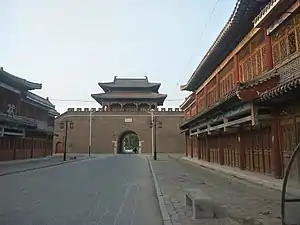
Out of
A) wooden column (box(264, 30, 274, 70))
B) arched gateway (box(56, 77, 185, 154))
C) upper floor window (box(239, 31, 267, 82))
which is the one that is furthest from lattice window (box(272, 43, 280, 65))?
arched gateway (box(56, 77, 185, 154))

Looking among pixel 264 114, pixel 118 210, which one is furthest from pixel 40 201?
pixel 264 114

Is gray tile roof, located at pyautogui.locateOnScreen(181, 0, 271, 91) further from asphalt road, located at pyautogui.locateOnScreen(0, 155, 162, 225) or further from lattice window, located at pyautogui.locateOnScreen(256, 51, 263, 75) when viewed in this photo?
asphalt road, located at pyautogui.locateOnScreen(0, 155, 162, 225)

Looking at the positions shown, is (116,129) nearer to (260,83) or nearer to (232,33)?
(232,33)

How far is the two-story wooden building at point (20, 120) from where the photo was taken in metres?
25.3

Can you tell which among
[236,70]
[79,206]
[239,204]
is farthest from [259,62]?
[79,206]

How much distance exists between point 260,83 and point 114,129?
45.1 metres

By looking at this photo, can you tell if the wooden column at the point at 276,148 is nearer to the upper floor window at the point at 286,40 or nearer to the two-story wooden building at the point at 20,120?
the upper floor window at the point at 286,40

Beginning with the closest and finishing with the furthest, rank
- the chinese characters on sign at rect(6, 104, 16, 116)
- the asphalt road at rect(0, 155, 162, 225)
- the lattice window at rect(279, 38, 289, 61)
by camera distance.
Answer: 1. the asphalt road at rect(0, 155, 162, 225)
2. the lattice window at rect(279, 38, 289, 61)
3. the chinese characters on sign at rect(6, 104, 16, 116)

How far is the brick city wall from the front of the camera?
54344 mm

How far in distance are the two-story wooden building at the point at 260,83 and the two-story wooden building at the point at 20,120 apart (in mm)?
14927

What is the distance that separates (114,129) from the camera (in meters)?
55.0

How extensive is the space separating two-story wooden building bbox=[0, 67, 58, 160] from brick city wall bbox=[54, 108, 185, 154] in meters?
16.5

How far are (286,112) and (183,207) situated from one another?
5635mm

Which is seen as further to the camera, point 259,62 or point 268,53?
point 259,62
